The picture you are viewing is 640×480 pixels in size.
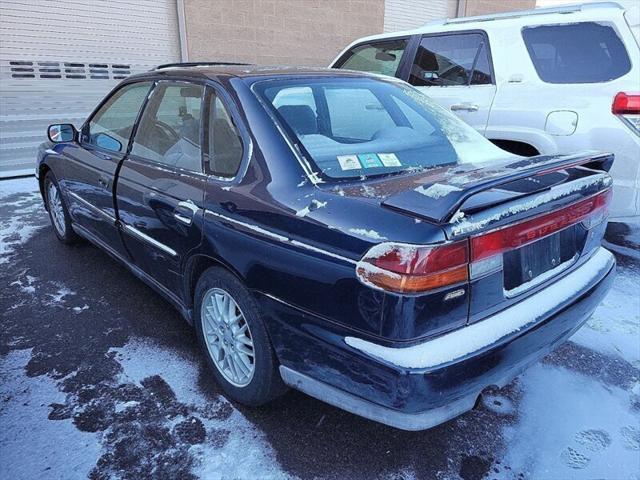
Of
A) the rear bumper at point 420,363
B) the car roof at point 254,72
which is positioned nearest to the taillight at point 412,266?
the rear bumper at point 420,363

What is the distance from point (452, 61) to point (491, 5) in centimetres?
1122

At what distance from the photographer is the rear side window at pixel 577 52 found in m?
3.68

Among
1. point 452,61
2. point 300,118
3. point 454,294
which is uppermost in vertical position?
point 452,61

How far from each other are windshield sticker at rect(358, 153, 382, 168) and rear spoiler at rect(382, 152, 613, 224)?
315 mm

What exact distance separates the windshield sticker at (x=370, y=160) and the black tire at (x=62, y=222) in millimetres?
3025

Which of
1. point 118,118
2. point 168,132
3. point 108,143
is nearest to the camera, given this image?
point 168,132

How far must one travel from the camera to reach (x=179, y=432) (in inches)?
85.1

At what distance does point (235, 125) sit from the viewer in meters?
2.18

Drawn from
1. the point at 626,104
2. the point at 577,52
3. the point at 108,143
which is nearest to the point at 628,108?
the point at 626,104

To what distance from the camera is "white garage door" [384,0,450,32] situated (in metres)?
11.5

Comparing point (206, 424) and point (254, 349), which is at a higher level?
point (254, 349)

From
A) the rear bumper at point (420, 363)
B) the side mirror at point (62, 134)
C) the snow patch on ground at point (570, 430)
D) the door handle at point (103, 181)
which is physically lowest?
the snow patch on ground at point (570, 430)

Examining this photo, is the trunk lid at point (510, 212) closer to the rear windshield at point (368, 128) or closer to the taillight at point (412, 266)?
the taillight at point (412, 266)

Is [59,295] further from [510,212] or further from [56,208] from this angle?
[510,212]
